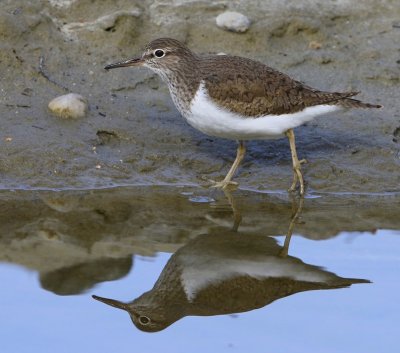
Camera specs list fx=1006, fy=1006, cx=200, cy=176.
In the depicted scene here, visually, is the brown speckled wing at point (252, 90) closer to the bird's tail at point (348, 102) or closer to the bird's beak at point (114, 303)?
the bird's tail at point (348, 102)

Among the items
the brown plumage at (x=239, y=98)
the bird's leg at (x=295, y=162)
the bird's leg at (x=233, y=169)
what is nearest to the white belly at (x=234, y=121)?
the brown plumage at (x=239, y=98)

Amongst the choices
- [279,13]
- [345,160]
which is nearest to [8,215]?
[345,160]

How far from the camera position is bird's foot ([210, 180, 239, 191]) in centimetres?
963

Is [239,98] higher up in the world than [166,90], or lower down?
higher up

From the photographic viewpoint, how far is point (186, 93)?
30.0 feet

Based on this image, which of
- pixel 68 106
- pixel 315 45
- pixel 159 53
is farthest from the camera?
pixel 315 45

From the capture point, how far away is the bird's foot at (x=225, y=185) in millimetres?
9633

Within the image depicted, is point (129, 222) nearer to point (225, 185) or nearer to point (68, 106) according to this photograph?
point (225, 185)

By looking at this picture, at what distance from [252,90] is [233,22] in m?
2.25

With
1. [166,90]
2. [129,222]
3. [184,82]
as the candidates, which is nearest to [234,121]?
[184,82]

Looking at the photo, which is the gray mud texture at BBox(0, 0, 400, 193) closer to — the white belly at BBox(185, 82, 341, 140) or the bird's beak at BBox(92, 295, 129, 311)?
the white belly at BBox(185, 82, 341, 140)

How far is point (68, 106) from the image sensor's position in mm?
10016

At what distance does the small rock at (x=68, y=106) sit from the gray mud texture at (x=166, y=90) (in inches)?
2.7

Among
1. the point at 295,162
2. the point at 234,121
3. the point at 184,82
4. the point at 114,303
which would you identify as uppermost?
the point at 184,82
